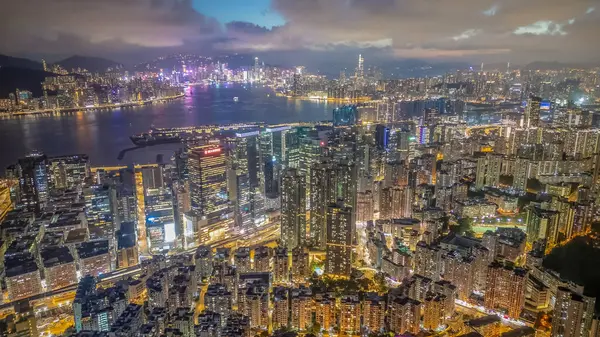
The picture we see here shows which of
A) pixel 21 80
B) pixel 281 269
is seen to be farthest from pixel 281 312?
pixel 21 80

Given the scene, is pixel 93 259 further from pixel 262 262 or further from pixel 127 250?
pixel 262 262

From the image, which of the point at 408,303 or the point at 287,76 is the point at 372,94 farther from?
the point at 408,303

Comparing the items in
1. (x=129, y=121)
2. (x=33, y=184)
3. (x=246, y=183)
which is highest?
(x=129, y=121)

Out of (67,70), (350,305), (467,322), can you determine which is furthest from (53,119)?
(467,322)

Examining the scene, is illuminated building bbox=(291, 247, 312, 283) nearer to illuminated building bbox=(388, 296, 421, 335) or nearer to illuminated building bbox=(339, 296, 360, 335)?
illuminated building bbox=(339, 296, 360, 335)

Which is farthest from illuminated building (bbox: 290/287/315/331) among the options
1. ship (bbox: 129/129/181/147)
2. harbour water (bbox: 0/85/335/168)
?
ship (bbox: 129/129/181/147)
